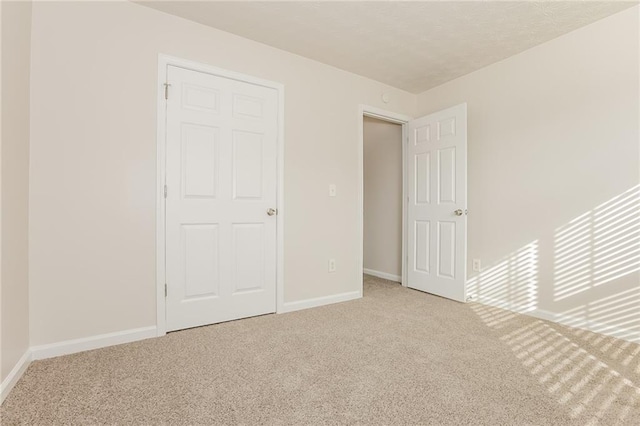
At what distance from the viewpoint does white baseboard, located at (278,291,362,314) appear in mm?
2898

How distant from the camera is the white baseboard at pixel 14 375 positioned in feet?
4.85

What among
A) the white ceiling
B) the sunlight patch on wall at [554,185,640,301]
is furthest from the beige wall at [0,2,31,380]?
the sunlight patch on wall at [554,185,640,301]

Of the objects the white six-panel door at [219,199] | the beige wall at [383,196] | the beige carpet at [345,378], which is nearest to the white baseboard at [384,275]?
the beige wall at [383,196]

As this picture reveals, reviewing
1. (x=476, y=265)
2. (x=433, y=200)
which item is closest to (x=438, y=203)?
(x=433, y=200)

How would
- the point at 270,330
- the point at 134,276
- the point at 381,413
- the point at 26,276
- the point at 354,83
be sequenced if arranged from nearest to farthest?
the point at 381,413 → the point at 26,276 → the point at 134,276 → the point at 270,330 → the point at 354,83

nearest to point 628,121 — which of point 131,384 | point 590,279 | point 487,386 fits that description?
point 590,279

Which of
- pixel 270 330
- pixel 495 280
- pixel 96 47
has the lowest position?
pixel 270 330

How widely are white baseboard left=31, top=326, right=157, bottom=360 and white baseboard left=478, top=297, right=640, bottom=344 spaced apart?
2.95m

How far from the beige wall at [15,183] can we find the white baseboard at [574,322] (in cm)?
349

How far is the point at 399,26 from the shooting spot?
2455 mm

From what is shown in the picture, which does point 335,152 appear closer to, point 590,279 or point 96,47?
point 96,47

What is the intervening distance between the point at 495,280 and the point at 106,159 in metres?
3.35

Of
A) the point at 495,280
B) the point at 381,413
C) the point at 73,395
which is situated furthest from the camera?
the point at 495,280

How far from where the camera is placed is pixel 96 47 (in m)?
2.10
